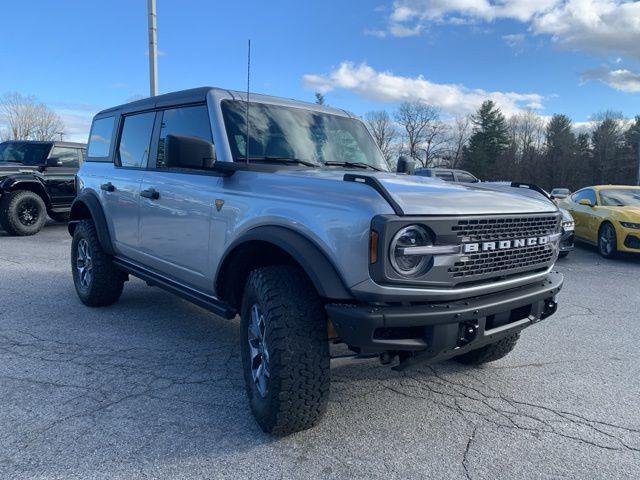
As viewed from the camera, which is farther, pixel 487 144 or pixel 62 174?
pixel 487 144

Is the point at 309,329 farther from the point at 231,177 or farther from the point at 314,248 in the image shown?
the point at 231,177

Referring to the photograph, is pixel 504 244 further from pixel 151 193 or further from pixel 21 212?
pixel 21 212

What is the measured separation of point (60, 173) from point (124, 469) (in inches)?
420

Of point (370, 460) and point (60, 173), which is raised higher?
point (60, 173)

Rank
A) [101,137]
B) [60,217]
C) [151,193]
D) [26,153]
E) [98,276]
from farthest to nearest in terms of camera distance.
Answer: [60,217] < [26,153] < [101,137] < [98,276] < [151,193]

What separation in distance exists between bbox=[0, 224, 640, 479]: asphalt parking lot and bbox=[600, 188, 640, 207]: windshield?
256 inches

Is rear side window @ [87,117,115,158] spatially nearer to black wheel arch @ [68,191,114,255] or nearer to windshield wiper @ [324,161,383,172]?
black wheel arch @ [68,191,114,255]

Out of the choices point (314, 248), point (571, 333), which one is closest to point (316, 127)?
point (314, 248)

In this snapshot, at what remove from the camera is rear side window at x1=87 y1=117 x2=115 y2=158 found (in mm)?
5270

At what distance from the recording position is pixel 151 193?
4.09 m

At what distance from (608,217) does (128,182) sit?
9.30 m

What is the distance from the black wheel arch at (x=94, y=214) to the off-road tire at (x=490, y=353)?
348 cm

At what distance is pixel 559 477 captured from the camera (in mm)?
2508

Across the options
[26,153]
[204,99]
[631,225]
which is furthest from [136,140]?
[631,225]
